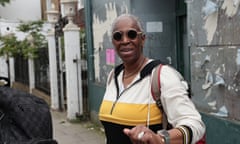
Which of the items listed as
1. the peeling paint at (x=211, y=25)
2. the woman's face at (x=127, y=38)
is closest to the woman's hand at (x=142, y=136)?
the woman's face at (x=127, y=38)

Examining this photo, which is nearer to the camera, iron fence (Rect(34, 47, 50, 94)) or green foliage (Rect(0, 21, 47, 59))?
iron fence (Rect(34, 47, 50, 94))

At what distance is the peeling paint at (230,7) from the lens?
4.09 m

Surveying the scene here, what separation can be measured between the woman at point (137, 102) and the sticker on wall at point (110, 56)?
16.3 ft

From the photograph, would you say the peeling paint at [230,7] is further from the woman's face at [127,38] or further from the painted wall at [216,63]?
the woman's face at [127,38]

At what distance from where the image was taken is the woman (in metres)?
1.98

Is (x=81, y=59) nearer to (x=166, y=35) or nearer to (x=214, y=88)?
(x=166, y=35)

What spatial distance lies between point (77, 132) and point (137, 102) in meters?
6.02

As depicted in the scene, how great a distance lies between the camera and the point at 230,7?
419cm

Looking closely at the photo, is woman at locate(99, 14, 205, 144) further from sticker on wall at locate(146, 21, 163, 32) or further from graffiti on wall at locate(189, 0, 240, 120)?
sticker on wall at locate(146, 21, 163, 32)

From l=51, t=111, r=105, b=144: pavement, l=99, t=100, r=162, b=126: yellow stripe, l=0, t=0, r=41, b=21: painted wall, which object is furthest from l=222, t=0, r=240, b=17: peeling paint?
l=0, t=0, r=41, b=21: painted wall

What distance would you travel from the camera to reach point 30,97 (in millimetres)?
1704

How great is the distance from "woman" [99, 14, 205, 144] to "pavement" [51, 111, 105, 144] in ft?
16.1

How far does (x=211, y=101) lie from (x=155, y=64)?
2483mm

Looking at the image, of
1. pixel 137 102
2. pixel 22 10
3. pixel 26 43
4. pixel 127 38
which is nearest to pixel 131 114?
pixel 137 102
